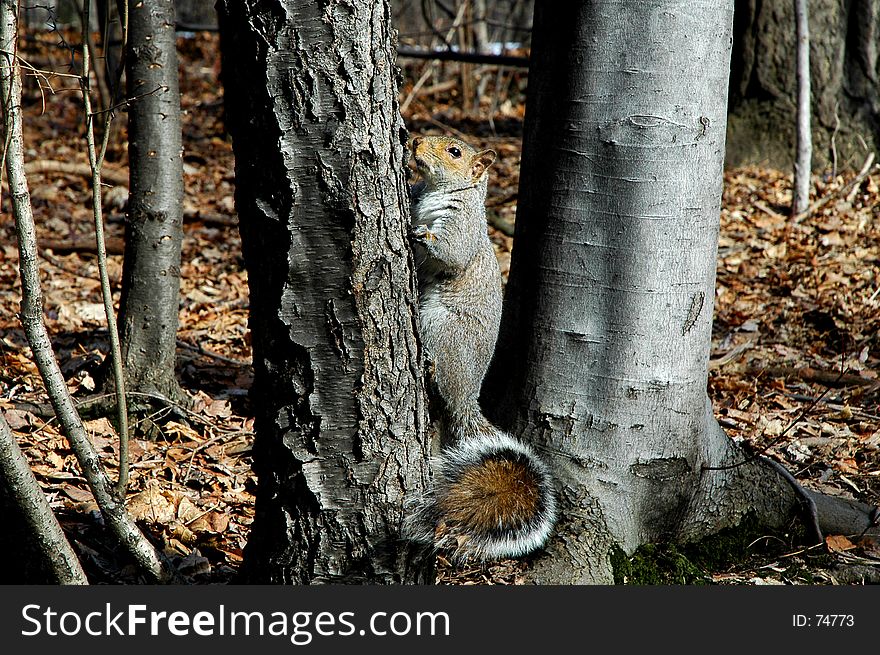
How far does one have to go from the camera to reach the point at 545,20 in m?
2.72

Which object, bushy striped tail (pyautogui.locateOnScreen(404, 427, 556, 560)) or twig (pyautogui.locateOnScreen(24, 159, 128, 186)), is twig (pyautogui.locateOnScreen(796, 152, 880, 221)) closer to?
bushy striped tail (pyautogui.locateOnScreen(404, 427, 556, 560))

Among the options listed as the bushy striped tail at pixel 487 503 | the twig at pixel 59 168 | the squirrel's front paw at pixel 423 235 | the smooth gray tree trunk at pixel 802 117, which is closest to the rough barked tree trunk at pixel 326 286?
the bushy striped tail at pixel 487 503

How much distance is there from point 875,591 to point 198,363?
335 centimetres

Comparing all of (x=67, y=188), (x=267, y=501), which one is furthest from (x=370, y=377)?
(x=67, y=188)

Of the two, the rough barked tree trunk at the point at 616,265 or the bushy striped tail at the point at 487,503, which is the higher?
the rough barked tree trunk at the point at 616,265

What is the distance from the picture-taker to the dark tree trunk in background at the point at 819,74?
6777mm

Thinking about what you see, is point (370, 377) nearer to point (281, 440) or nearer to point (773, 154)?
point (281, 440)

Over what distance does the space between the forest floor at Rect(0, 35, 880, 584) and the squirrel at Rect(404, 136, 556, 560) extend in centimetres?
28

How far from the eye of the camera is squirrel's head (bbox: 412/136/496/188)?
144 inches

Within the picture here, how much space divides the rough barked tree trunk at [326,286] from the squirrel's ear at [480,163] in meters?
1.55

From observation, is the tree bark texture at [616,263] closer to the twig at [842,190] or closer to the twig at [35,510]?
the twig at [35,510]

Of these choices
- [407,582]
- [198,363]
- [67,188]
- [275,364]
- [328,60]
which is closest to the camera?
[328,60]

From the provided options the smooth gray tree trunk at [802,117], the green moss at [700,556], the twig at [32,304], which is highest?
the smooth gray tree trunk at [802,117]

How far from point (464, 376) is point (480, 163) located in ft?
3.43
